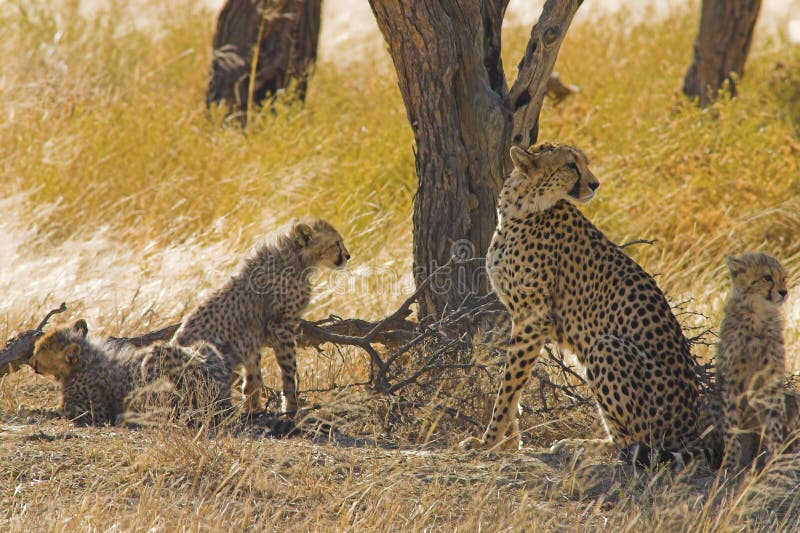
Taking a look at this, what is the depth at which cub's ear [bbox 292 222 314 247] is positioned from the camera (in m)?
5.09

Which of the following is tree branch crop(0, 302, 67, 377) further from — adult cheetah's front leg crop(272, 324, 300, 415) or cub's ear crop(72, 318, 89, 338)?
adult cheetah's front leg crop(272, 324, 300, 415)

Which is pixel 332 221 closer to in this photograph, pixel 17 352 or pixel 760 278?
pixel 17 352

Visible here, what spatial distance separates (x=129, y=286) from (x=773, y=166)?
4554 millimetres

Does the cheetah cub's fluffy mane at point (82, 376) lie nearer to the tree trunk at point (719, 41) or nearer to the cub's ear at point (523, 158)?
the cub's ear at point (523, 158)

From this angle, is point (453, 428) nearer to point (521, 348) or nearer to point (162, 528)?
point (521, 348)

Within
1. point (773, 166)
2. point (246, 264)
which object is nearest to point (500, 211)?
point (246, 264)

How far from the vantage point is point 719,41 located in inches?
406

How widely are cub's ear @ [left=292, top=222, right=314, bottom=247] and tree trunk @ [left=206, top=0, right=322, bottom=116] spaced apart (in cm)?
448

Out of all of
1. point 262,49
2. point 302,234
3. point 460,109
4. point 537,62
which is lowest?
point 302,234

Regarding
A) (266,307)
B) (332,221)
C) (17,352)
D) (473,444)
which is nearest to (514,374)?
(473,444)

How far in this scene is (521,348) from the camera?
420cm

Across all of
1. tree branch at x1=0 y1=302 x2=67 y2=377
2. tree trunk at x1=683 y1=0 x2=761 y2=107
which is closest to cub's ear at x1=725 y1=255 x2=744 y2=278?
tree branch at x1=0 y1=302 x2=67 y2=377

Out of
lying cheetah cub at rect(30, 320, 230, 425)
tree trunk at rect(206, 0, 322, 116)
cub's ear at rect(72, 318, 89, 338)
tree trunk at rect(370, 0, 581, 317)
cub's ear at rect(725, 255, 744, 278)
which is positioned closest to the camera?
cub's ear at rect(725, 255, 744, 278)

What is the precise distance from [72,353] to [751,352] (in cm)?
271
